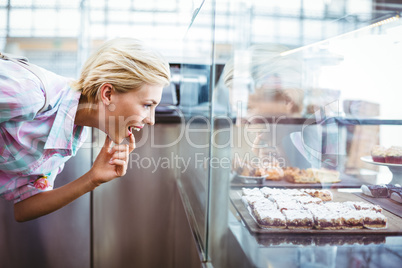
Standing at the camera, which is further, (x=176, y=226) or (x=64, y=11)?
(x=64, y=11)

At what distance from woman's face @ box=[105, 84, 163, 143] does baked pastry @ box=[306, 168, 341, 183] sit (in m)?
0.44

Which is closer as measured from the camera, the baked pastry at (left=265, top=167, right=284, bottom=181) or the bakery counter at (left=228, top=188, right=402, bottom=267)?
the bakery counter at (left=228, top=188, right=402, bottom=267)

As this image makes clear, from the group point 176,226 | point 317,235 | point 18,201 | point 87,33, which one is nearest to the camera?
point 317,235

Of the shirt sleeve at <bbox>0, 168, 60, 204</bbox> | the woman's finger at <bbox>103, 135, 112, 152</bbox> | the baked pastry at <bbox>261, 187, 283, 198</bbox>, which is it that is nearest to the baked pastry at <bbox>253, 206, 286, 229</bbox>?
the baked pastry at <bbox>261, 187, 283, 198</bbox>

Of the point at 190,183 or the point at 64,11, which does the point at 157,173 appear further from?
the point at 64,11

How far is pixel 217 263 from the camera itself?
764mm

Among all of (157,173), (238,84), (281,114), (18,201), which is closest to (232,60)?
(238,84)

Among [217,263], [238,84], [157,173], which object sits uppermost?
[238,84]

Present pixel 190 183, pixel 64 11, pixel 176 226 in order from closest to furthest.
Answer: pixel 190 183, pixel 176 226, pixel 64 11

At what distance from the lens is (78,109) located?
0.90 metres

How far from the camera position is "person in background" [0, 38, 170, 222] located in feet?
2.43

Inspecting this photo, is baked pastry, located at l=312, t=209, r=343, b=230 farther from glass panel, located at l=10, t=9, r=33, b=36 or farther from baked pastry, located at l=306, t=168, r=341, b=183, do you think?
glass panel, located at l=10, t=9, r=33, b=36

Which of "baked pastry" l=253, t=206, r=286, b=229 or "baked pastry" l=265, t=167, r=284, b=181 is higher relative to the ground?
"baked pastry" l=265, t=167, r=284, b=181

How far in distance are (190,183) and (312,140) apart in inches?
27.5
